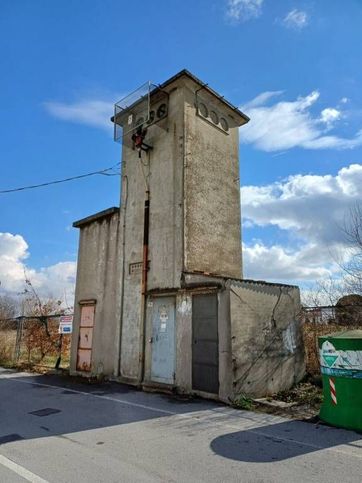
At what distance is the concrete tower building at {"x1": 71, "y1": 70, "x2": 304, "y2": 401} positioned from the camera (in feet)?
32.2

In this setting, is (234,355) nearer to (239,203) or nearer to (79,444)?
(79,444)

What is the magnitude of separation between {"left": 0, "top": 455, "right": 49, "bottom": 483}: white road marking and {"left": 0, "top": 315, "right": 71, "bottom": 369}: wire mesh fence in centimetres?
1322

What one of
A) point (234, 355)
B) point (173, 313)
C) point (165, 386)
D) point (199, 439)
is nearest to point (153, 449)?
point (199, 439)

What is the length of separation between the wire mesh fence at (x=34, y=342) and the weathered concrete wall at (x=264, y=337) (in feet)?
35.7

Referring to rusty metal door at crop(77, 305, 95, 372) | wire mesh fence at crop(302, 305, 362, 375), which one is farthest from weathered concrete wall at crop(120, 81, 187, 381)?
wire mesh fence at crop(302, 305, 362, 375)

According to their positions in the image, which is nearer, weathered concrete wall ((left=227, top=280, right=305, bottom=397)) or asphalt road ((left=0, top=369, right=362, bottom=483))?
asphalt road ((left=0, top=369, right=362, bottom=483))

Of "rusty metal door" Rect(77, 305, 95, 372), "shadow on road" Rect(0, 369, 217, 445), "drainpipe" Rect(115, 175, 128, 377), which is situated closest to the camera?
"shadow on road" Rect(0, 369, 217, 445)

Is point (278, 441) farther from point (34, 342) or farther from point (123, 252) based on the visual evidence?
point (34, 342)

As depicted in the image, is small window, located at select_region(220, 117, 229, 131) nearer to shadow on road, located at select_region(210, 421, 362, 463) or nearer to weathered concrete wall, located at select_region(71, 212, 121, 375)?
weathered concrete wall, located at select_region(71, 212, 121, 375)

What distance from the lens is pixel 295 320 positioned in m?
11.6

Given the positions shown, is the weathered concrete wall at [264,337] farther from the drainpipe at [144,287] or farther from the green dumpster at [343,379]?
the drainpipe at [144,287]

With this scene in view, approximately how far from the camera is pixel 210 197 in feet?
41.7

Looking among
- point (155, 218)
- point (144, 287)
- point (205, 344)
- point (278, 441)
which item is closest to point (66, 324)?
point (144, 287)

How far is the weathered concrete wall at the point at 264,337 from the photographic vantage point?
30.9 feet
